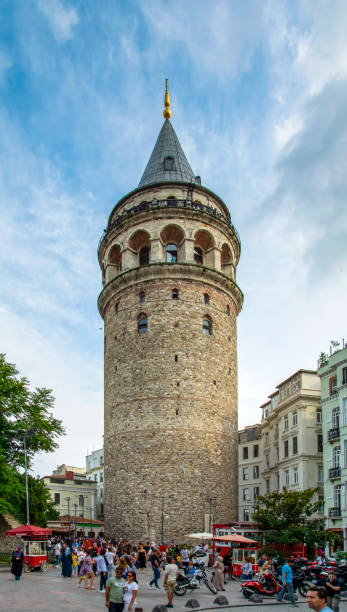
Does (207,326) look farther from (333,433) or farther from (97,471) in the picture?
(97,471)

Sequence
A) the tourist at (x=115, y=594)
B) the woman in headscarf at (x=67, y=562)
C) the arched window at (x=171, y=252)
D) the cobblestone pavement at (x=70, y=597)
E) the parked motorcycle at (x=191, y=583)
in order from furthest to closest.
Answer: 1. the arched window at (x=171, y=252)
2. the woman in headscarf at (x=67, y=562)
3. the parked motorcycle at (x=191, y=583)
4. the cobblestone pavement at (x=70, y=597)
5. the tourist at (x=115, y=594)

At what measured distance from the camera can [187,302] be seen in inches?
1431

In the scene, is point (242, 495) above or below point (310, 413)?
below

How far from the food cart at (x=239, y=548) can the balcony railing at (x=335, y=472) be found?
702cm

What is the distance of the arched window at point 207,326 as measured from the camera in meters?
36.6

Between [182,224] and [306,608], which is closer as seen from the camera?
[306,608]

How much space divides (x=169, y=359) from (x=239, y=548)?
12448 mm

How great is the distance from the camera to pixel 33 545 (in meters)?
25.1

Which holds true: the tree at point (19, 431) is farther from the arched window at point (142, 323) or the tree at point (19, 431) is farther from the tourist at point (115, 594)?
the tourist at point (115, 594)

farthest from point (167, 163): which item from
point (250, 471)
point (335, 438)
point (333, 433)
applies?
point (250, 471)

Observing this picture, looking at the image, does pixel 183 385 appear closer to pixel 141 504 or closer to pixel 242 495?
pixel 141 504

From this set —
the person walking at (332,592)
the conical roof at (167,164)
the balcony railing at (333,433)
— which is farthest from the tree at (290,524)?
the conical roof at (167,164)

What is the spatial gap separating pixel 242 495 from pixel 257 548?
29.0 metres

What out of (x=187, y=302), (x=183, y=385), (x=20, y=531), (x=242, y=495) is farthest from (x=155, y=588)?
(x=242, y=495)
